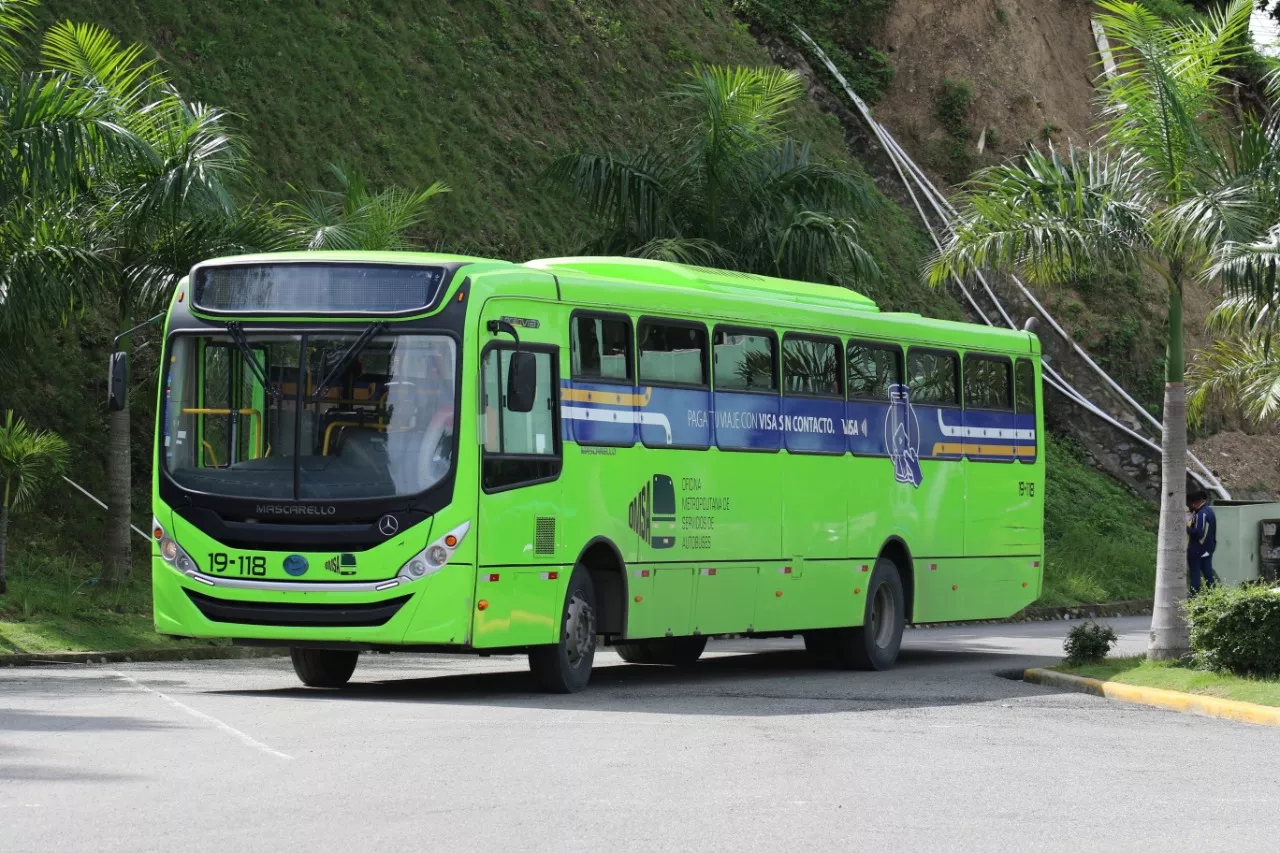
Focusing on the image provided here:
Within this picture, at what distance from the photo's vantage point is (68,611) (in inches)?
818

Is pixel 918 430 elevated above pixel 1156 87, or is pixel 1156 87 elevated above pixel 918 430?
pixel 1156 87

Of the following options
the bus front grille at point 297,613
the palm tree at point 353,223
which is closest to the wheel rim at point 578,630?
the bus front grille at point 297,613

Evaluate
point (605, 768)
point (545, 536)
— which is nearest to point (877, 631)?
point (545, 536)

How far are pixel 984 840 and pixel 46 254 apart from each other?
15.3m

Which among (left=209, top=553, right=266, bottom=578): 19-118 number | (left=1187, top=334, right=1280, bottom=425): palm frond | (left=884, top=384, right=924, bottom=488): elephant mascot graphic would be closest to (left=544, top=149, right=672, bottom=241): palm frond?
(left=884, top=384, right=924, bottom=488): elephant mascot graphic

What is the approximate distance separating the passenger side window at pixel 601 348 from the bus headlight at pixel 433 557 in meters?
2.02

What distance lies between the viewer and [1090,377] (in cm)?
4584

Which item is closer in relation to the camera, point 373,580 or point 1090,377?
point 373,580

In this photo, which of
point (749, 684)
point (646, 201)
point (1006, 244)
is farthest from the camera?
point (646, 201)

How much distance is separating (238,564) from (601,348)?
11.6 feet

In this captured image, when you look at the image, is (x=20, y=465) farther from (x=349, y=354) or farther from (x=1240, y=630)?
(x=1240, y=630)

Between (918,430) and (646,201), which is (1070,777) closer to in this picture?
(918,430)

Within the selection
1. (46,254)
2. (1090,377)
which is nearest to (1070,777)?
(46,254)

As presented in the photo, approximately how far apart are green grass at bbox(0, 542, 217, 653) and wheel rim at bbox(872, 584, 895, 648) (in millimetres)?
7095
